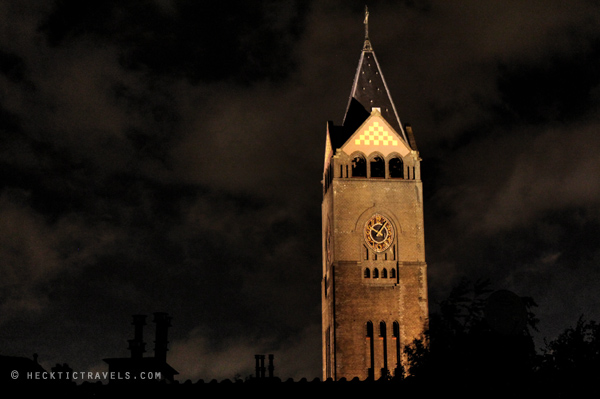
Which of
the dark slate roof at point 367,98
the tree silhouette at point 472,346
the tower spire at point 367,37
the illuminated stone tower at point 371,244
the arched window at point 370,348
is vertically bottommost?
the tree silhouette at point 472,346

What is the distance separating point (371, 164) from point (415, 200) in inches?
143

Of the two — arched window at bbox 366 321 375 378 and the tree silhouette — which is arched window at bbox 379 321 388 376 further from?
the tree silhouette

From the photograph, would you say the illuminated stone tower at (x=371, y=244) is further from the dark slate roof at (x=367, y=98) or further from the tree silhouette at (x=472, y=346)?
the tree silhouette at (x=472, y=346)

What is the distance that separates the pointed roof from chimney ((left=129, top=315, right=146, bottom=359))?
30.9m

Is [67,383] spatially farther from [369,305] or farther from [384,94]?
[384,94]

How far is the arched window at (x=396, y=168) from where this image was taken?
207 ft

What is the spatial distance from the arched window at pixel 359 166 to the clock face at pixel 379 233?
312 cm

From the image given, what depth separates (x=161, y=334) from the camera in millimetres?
38656

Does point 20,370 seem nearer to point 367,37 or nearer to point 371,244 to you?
point 371,244

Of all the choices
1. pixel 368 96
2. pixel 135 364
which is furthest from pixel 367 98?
pixel 135 364

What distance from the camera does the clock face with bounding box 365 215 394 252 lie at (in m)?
61.2

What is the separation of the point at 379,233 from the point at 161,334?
25.1 metres

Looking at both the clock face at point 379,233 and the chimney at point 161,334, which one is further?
the clock face at point 379,233

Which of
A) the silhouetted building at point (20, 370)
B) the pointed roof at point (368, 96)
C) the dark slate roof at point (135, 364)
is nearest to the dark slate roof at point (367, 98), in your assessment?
the pointed roof at point (368, 96)
